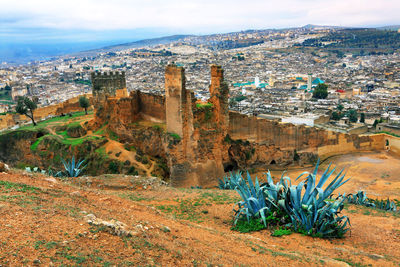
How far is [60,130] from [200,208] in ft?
57.3

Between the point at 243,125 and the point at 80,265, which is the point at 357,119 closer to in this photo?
the point at 243,125

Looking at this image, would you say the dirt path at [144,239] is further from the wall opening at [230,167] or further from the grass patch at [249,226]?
the wall opening at [230,167]

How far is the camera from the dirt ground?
4441 mm

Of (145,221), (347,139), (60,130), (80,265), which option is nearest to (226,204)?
(145,221)

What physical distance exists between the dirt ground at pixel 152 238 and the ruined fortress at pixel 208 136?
5930 mm

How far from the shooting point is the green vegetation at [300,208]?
7.16 metres

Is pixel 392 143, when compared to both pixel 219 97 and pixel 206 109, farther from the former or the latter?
pixel 206 109

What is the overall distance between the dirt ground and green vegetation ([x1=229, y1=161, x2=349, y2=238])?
0.26m

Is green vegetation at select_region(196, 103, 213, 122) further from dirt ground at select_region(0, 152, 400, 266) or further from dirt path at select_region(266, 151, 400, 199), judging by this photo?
dirt ground at select_region(0, 152, 400, 266)

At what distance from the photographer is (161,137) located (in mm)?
19125

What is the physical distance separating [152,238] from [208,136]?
1071 cm

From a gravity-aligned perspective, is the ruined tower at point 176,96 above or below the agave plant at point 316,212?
above

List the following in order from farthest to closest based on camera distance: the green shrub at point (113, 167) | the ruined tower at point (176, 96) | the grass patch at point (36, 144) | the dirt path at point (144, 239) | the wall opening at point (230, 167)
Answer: the grass patch at point (36, 144) → the green shrub at point (113, 167) → the wall opening at point (230, 167) → the ruined tower at point (176, 96) → the dirt path at point (144, 239)

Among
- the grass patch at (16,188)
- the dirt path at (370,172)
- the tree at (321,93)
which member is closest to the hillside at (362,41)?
the tree at (321,93)
